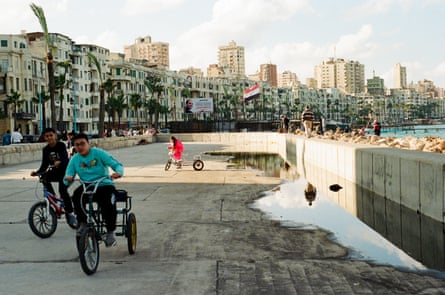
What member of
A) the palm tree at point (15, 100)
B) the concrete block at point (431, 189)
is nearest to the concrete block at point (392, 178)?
the concrete block at point (431, 189)

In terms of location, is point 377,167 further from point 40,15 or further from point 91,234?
point 40,15

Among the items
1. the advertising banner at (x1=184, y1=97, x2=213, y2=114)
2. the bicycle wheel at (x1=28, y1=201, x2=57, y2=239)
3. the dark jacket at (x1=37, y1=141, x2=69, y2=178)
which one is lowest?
the bicycle wheel at (x1=28, y1=201, x2=57, y2=239)

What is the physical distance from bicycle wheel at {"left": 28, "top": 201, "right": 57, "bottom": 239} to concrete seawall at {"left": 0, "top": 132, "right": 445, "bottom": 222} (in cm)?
655

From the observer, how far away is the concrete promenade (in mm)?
5887

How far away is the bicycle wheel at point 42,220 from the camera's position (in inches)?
333

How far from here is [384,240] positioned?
9.21m

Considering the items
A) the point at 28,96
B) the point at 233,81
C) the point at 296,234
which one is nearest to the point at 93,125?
the point at 28,96

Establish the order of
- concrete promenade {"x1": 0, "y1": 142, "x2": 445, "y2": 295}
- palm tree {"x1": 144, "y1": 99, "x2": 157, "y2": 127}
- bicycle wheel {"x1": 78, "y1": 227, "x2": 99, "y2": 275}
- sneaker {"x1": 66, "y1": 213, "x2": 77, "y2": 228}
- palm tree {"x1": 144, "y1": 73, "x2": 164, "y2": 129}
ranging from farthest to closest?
palm tree {"x1": 144, "y1": 73, "x2": 164, "y2": 129} < palm tree {"x1": 144, "y1": 99, "x2": 157, "y2": 127} < sneaker {"x1": 66, "y1": 213, "x2": 77, "y2": 228} < bicycle wheel {"x1": 78, "y1": 227, "x2": 99, "y2": 275} < concrete promenade {"x1": 0, "y1": 142, "x2": 445, "y2": 295}

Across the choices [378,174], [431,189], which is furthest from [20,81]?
[431,189]

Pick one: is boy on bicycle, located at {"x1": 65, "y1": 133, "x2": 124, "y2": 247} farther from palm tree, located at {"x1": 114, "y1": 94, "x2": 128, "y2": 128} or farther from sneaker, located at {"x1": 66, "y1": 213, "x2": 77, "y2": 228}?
palm tree, located at {"x1": 114, "y1": 94, "x2": 128, "y2": 128}

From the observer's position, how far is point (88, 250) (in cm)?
629

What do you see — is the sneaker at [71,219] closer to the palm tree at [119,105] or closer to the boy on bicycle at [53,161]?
the boy on bicycle at [53,161]

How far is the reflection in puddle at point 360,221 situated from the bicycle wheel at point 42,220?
4045mm

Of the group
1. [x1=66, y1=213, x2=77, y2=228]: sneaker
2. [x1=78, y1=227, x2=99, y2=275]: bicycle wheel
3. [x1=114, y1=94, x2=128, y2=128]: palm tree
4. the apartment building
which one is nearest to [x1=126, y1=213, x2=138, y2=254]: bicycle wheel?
[x1=78, y1=227, x2=99, y2=275]: bicycle wheel
